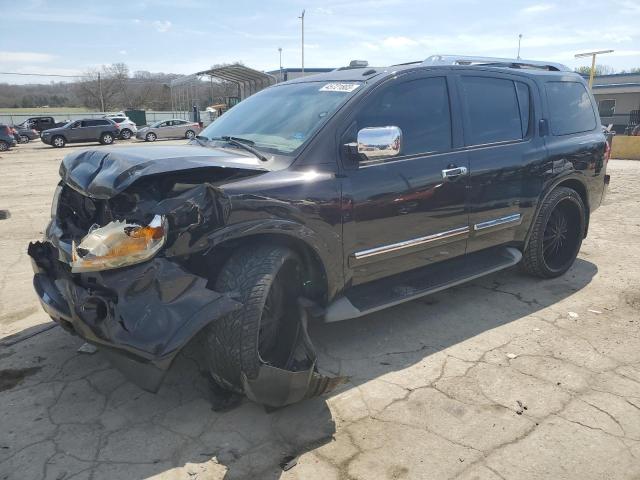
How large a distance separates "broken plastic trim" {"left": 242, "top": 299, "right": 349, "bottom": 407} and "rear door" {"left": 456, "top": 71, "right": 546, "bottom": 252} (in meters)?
1.90

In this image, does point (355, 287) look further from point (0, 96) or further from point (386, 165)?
point (0, 96)

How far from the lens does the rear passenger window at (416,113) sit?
135 inches

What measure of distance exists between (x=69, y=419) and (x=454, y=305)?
3.05 m

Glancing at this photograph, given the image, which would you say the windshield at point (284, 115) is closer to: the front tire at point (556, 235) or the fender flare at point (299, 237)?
the fender flare at point (299, 237)

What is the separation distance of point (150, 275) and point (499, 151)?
298 centimetres

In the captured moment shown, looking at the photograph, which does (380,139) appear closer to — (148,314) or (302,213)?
(302,213)

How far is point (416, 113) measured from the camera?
11.9 feet

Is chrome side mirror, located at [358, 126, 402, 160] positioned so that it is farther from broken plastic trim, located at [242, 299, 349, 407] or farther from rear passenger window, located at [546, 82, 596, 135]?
rear passenger window, located at [546, 82, 596, 135]

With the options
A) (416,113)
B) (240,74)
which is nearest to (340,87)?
(416,113)

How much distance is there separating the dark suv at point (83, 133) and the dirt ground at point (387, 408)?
28444 millimetres

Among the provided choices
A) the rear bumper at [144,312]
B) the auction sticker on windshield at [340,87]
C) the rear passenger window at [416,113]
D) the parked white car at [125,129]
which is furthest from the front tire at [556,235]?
the parked white car at [125,129]

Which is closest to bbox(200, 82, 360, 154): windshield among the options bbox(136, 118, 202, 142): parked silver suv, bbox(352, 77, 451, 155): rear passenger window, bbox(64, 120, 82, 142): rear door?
bbox(352, 77, 451, 155): rear passenger window

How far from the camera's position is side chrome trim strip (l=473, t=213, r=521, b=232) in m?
4.05

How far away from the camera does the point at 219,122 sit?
4184 millimetres
